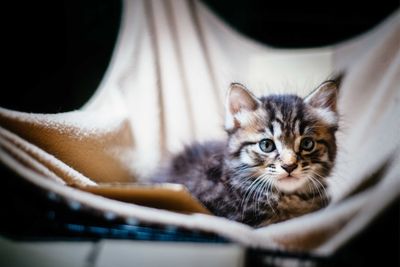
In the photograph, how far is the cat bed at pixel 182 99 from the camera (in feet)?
3.17

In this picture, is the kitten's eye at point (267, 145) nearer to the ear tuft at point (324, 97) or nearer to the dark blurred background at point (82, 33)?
the ear tuft at point (324, 97)

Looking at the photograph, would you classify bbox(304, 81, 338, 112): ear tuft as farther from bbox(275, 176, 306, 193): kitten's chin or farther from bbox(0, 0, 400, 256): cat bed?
bbox(275, 176, 306, 193): kitten's chin

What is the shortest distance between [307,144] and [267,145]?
96 millimetres

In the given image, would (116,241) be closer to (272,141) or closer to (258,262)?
(258,262)

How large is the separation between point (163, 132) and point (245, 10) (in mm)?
484

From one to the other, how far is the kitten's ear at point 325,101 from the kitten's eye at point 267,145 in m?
0.15

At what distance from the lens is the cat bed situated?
97 centimetres

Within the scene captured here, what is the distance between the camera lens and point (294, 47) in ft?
4.65

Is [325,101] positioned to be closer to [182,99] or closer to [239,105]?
[239,105]

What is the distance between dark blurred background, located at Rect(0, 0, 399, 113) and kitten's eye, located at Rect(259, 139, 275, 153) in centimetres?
51

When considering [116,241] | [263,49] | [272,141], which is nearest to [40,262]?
[116,241]

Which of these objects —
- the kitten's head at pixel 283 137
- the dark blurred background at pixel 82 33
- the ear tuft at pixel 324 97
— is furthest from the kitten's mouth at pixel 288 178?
the dark blurred background at pixel 82 33

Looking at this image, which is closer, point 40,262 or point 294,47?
point 40,262

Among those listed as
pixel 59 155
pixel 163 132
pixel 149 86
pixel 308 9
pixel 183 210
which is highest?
pixel 308 9
